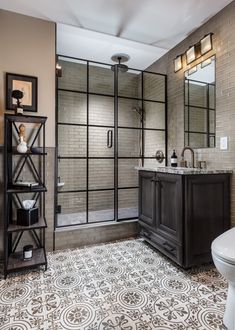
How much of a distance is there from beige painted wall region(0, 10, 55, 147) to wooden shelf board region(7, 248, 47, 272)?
1.08 meters

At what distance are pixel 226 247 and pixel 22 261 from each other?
1.66 metres

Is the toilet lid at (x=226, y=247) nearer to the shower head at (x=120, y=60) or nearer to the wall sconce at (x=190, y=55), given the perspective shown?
the wall sconce at (x=190, y=55)

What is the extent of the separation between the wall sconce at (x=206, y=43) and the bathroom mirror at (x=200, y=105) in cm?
10

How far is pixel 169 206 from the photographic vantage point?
2.03 metres

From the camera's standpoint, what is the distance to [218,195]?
77.8 inches

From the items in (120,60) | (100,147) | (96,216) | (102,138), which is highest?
(120,60)

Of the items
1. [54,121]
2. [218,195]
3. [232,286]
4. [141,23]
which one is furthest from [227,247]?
[141,23]

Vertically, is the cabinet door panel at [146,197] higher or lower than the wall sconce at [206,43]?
lower

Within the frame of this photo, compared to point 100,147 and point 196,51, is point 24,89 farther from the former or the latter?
point 196,51

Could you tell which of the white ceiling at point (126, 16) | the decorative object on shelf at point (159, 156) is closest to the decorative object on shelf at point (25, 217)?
the decorative object on shelf at point (159, 156)

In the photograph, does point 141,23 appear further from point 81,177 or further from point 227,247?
point 227,247

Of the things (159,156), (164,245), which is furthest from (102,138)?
(164,245)

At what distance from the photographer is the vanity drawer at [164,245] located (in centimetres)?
189

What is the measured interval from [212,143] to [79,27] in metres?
1.96
